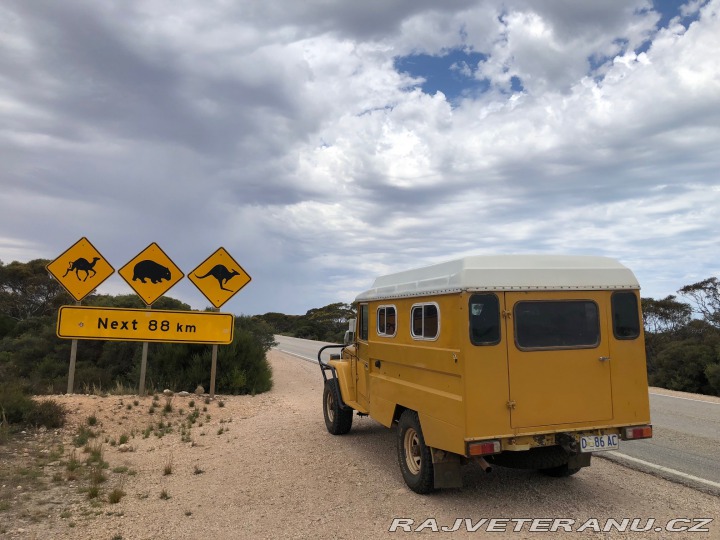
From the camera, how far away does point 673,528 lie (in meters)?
4.77

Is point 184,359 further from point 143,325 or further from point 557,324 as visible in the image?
point 557,324

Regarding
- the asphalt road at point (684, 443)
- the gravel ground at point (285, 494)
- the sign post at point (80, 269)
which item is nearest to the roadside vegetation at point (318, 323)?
the sign post at point (80, 269)

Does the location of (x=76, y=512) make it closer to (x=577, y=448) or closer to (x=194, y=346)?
(x=577, y=448)

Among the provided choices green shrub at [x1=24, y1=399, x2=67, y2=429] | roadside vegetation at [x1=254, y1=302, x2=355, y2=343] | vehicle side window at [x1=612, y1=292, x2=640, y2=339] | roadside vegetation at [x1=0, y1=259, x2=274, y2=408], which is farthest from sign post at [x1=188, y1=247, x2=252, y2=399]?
roadside vegetation at [x1=254, y1=302, x2=355, y2=343]

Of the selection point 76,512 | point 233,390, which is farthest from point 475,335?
point 233,390

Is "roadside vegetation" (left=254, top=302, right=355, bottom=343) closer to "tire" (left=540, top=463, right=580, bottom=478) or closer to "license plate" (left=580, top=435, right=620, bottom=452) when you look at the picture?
"tire" (left=540, top=463, right=580, bottom=478)

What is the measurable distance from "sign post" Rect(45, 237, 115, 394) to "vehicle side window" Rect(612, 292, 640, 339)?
11067 millimetres

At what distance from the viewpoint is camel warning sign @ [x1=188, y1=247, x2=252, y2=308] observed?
13.0 metres

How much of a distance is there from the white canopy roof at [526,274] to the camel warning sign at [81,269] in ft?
30.6

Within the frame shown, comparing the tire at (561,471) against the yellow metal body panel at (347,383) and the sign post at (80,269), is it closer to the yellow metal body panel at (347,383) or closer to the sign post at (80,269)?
the yellow metal body panel at (347,383)

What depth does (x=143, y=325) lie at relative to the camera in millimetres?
12445

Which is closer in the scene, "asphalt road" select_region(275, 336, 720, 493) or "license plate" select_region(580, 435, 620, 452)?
"license plate" select_region(580, 435, 620, 452)

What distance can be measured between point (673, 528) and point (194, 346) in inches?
480

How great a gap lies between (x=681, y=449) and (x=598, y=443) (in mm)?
3571
